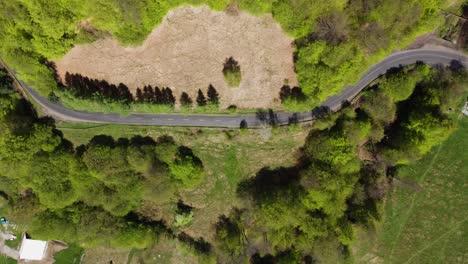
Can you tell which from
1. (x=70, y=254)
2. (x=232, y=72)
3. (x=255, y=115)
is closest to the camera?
(x=232, y=72)

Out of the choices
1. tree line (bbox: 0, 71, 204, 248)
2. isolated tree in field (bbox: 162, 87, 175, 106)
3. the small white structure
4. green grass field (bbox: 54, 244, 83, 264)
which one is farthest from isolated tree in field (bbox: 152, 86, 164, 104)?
the small white structure

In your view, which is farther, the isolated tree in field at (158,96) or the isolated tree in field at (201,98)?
the isolated tree in field at (158,96)

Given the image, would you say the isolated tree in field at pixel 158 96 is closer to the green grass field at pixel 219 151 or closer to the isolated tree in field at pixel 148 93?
the isolated tree in field at pixel 148 93

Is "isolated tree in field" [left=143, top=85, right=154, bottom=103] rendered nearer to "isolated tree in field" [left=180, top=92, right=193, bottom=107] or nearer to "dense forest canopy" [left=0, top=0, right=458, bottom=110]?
"isolated tree in field" [left=180, top=92, right=193, bottom=107]

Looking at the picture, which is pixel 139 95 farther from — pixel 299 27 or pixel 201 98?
pixel 299 27

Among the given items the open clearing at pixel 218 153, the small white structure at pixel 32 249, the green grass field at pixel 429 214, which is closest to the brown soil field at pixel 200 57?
the open clearing at pixel 218 153

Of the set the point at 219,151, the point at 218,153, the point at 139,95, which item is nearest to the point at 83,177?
the point at 139,95
